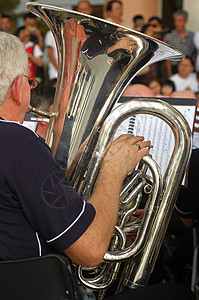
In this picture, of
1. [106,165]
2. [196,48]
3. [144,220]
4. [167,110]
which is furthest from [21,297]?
[196,48]

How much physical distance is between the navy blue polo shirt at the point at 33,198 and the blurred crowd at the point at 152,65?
400cm

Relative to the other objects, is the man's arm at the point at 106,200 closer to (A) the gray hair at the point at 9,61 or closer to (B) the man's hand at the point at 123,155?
(B) the man's hand at the point at 123,155

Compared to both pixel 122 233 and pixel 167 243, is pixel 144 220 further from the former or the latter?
pixel 167 243

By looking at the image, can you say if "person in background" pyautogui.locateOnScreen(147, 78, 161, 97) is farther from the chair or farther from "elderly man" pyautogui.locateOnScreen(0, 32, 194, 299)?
the chair

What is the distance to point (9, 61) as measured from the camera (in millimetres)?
1354

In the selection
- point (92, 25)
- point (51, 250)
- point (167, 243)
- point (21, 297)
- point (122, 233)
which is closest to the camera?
point (21, 297)

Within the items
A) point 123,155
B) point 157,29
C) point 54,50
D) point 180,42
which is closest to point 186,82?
point 180,42

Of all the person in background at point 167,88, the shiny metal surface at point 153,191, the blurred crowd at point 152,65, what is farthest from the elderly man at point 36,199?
the person in background at point 167,88

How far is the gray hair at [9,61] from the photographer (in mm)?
1347

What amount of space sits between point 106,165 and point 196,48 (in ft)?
16.7

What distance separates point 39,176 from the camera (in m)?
1.22

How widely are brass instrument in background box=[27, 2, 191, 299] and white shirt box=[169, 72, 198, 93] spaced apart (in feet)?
13.9

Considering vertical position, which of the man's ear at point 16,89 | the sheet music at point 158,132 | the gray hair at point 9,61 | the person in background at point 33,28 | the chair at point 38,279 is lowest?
the chair at point 38,279

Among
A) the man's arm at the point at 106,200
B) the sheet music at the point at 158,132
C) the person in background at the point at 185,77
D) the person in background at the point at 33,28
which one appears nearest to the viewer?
the man's arm at the point at 106,200
